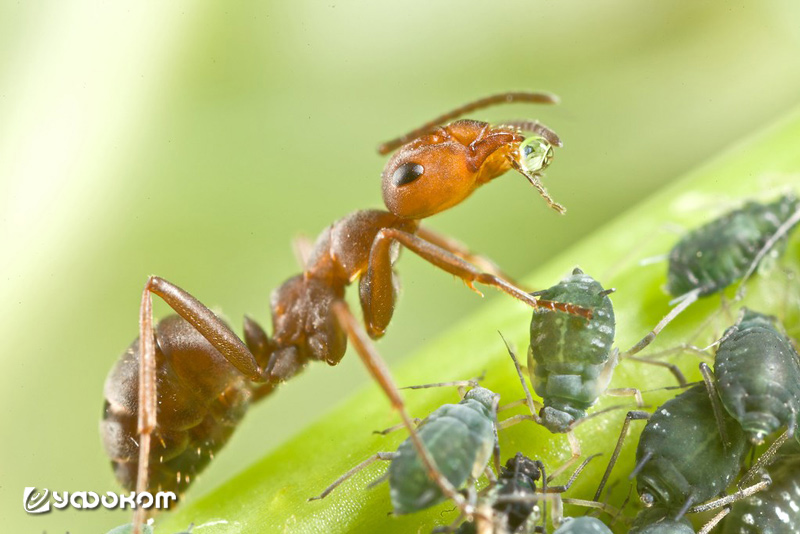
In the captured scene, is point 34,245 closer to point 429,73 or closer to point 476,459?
point 429,73

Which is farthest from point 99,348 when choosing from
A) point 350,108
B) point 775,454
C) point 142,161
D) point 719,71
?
point 719,71

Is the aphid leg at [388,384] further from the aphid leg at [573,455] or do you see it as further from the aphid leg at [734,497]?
the aphid leg at [734,497]

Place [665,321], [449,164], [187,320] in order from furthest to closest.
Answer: [449,164], [187,320], [665,321]

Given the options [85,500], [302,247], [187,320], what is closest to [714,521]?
[187,320]

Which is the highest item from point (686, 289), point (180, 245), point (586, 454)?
point (180, 245)

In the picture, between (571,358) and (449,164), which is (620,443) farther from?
(449,164)

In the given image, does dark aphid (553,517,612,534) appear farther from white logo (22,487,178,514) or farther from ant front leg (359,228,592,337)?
white logo (22,487,178,514)
